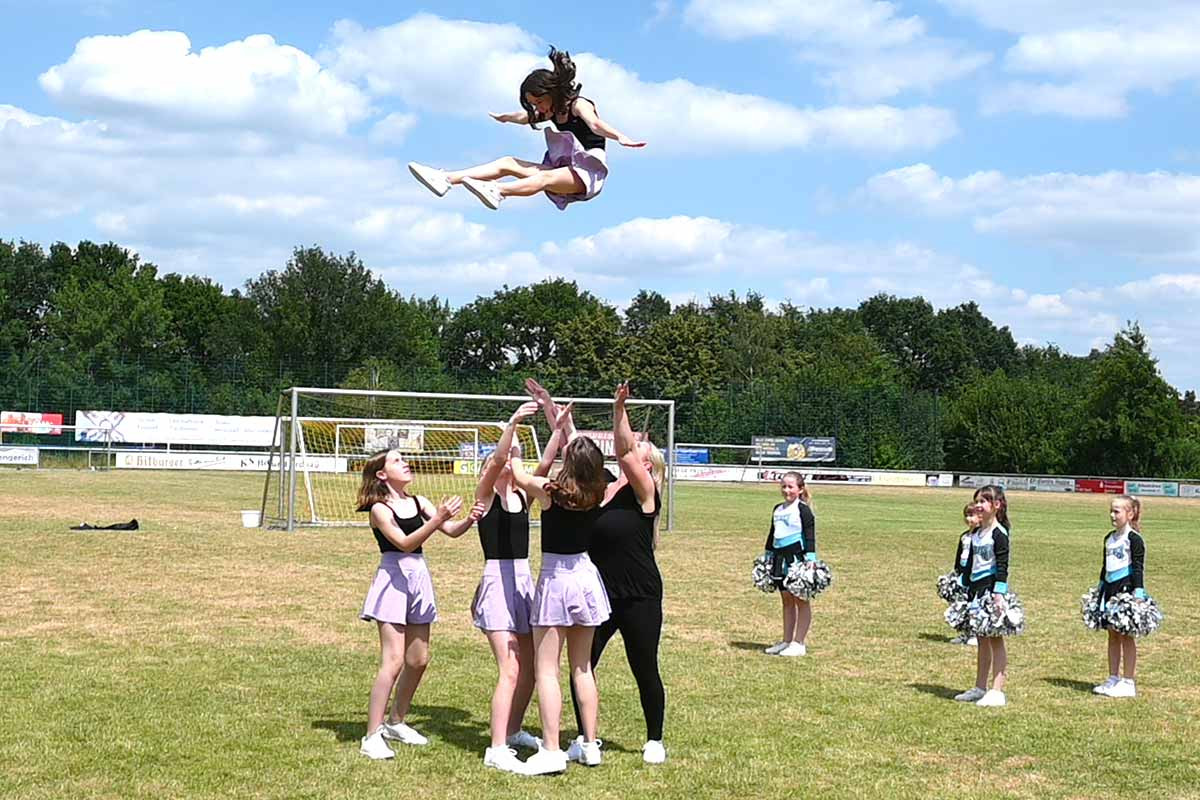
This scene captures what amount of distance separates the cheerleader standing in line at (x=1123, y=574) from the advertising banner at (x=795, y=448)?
50.0 m

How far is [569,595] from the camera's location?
22.7ft

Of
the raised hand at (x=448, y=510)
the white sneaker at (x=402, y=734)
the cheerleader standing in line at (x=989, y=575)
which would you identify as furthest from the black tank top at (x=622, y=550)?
the cheerleader standing in line at (x=989, y=575)

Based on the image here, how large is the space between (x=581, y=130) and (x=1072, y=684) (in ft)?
21.4

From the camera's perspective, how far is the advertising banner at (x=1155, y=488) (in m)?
58.9

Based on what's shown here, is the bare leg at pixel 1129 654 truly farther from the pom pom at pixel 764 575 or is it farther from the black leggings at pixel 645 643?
the black leggings at pixel 645 643

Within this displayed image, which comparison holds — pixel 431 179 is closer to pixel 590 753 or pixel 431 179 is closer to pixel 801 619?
pixel 590 753

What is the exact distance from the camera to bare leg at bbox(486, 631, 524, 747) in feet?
23.4

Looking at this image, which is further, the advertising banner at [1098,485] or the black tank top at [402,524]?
the advertising banner at [1098,485]

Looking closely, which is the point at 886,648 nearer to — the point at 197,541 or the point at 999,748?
the point at 999,748

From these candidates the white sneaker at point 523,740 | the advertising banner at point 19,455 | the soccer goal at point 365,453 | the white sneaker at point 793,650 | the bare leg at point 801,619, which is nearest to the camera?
the white sneaker at point 523,740

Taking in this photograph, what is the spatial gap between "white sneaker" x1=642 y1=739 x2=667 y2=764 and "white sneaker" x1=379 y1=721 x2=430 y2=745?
1315mm

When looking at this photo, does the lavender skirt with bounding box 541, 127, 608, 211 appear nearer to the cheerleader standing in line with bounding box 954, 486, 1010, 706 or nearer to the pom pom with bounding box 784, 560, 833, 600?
the cheerleader standing in line with bounding box 954, 486, 1010, 706

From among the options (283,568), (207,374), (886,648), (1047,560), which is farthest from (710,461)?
(886,648)

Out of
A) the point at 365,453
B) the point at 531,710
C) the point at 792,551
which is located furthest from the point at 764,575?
the point at 365,453
